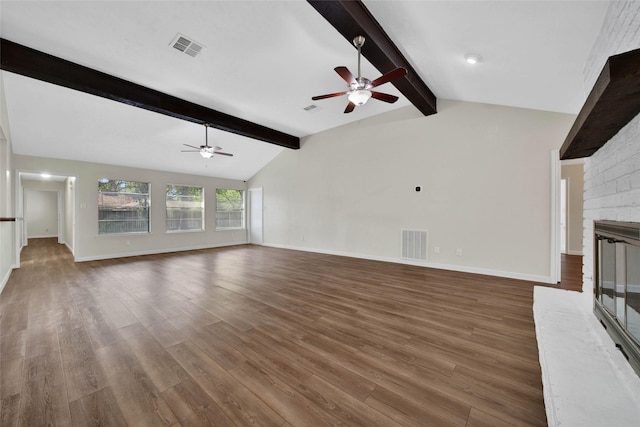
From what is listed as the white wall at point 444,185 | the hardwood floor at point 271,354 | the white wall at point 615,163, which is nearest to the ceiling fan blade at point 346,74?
the white wall at point 615,163

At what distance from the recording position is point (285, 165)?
7992mm

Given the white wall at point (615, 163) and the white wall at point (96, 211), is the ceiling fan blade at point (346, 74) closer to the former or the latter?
the white wall at point (615, 163)

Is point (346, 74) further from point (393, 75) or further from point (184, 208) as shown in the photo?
point (184, 208)

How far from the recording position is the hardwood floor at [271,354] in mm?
1477

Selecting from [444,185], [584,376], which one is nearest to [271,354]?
[584,376]

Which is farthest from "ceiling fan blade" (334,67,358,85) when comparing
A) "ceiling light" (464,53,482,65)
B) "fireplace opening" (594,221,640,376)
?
"fireplace opening" (594,221,640,376)

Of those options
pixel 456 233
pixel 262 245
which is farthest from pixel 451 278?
pixel 262 245

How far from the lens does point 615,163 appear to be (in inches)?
66.0

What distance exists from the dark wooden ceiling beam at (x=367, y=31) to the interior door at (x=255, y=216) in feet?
20.7

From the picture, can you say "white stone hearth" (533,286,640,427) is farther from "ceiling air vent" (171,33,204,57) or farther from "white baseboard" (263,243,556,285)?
"ceiling air vent" (171,33,204,57)

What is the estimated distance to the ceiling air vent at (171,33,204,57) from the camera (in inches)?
120

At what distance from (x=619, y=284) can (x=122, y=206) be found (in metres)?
9.02

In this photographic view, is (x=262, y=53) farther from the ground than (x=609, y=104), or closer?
farther from the ground

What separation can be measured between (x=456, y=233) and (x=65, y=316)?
588 centimetres
